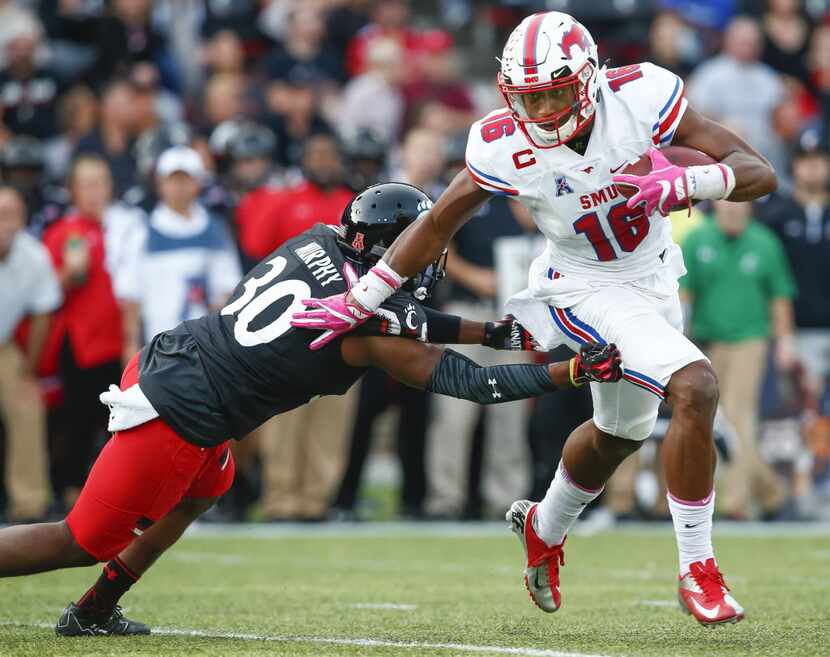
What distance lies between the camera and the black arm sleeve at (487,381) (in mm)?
4895

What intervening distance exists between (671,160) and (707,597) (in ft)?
5.55

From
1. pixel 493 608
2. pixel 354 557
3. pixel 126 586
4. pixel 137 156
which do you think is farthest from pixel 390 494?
pixel 126 586

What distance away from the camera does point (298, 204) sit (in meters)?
10.3

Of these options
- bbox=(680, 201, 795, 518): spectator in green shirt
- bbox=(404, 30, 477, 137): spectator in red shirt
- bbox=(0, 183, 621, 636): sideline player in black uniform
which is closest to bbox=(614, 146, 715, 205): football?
bbox=(0, 183, 621, 636): sideline player in black uniform

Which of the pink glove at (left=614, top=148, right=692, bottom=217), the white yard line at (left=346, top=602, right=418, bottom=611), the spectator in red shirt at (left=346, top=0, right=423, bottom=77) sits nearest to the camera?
the pink glove at (left=614, top=148, right=692, bottom=217)

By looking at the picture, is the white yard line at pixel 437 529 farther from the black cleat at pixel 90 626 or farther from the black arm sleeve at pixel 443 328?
the black arm sleeve at pixel 443 328

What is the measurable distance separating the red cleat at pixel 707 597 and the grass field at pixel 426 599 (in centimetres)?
10

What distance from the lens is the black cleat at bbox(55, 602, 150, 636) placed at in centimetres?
544

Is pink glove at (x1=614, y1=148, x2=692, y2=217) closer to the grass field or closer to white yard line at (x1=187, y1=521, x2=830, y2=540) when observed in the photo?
the grass field

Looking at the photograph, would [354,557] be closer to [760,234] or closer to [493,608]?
[493,608]

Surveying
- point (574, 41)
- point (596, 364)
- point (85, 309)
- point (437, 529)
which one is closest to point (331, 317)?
point (596, 364)

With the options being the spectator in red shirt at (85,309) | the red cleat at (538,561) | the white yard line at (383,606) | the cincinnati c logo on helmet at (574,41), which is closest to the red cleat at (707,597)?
the red cleat at (538,561)

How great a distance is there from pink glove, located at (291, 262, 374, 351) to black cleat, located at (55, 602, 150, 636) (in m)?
1.22

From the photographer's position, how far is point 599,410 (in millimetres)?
5688
